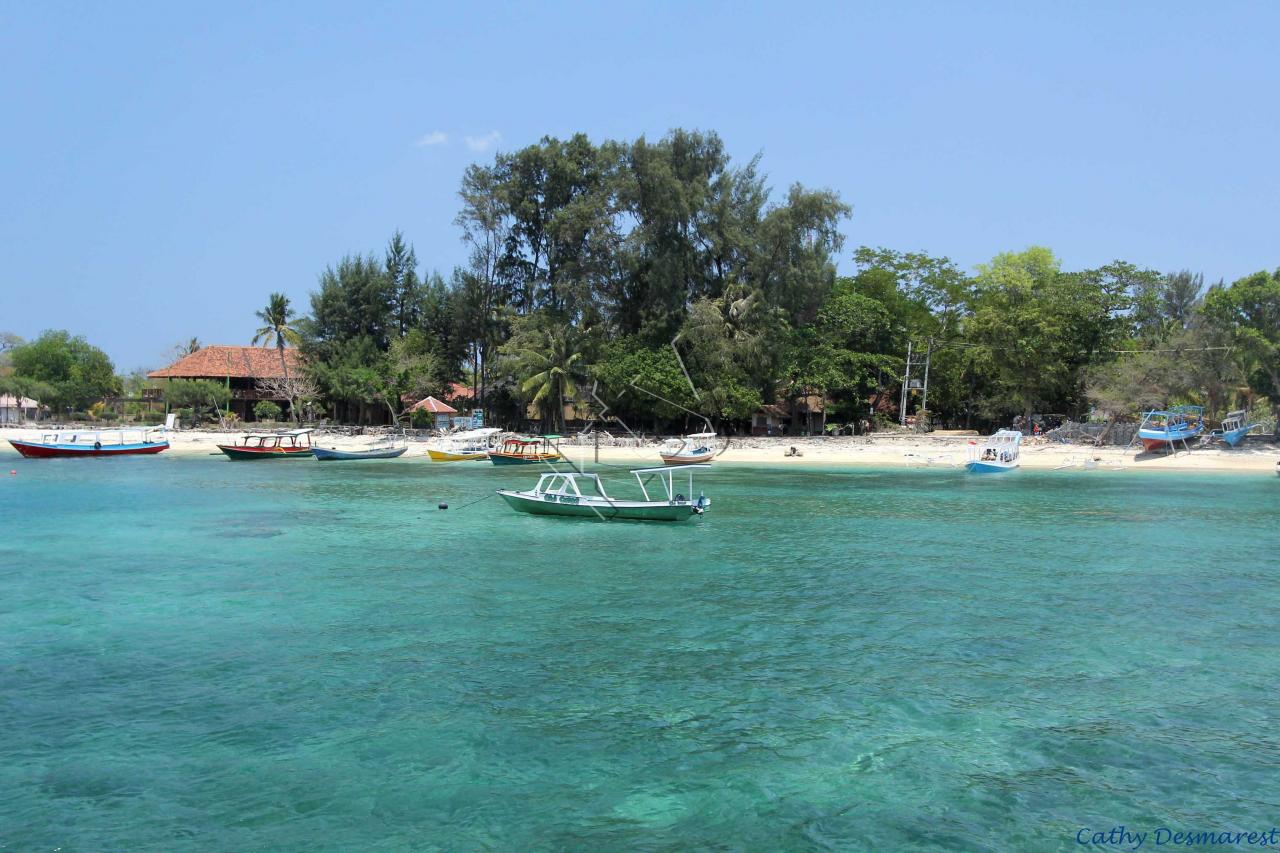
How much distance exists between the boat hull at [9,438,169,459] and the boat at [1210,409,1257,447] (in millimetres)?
61162

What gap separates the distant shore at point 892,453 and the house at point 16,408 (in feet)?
44.9

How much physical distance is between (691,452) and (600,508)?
67.3 ft

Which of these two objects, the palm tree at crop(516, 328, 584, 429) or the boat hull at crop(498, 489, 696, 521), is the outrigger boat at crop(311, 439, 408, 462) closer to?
the palm tree at crop(516, 328, 584, 429)

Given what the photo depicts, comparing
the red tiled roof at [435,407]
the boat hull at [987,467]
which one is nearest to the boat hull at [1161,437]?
the boat hull at [987,467]

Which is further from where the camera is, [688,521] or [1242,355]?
[1242,355]

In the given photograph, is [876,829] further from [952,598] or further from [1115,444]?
[1115,444]

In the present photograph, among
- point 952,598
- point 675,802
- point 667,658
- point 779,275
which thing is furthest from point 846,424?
point 675,802

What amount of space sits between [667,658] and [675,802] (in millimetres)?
4500

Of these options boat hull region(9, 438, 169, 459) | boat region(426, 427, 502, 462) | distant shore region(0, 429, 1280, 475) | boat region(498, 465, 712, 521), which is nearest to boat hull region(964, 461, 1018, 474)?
distant shore region(0, 429, 1280, 475)

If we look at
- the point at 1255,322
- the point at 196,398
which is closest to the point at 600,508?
the point at 1255,322

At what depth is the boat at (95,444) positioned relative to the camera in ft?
172

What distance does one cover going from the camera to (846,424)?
6097cm

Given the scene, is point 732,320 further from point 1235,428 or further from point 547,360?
point 1235,428

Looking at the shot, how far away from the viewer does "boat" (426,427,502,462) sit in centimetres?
5081
